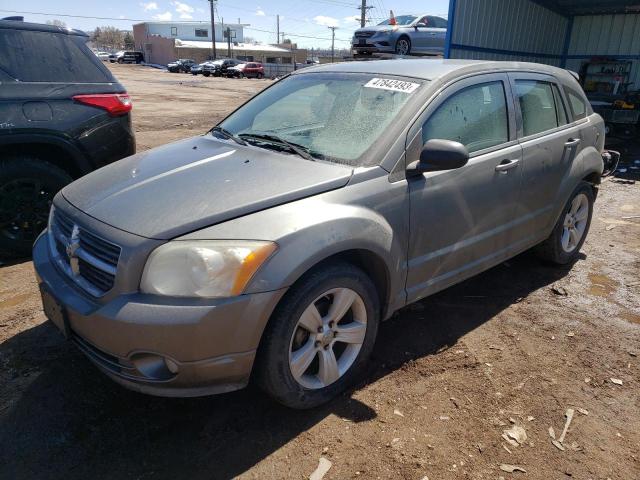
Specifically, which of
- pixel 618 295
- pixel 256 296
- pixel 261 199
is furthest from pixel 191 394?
pixel 618 295

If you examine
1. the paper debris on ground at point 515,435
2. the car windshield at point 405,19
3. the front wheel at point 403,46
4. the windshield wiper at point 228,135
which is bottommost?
the paper debris on ground at point 515,435

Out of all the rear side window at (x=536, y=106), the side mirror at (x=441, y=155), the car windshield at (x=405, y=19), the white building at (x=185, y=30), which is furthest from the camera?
the white building at (x=185, y=30)

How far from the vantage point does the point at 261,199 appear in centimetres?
235

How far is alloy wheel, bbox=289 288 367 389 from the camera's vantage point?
2.43 m

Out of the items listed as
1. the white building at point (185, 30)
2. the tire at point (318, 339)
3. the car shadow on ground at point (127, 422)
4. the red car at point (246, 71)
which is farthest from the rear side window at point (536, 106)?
the white building at point (185, 30)

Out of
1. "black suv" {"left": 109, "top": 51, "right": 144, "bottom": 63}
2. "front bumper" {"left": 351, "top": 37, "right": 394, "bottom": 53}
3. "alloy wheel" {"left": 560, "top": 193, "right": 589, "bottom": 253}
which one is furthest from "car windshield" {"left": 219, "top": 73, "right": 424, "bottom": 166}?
"black suv" {"left": 109, "top": 51, "right": 144, "bottom": 63}

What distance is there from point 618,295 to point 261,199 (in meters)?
3.25

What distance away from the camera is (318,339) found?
250 cm

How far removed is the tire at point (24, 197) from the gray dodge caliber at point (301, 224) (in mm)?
1545

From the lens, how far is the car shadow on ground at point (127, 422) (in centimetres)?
221

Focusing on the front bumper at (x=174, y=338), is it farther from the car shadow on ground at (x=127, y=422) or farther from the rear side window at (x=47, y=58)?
the rear side window at (x=47, y=58)

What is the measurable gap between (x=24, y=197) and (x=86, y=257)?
7.95 ft

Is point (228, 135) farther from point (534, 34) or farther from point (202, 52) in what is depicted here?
point (202, 52)

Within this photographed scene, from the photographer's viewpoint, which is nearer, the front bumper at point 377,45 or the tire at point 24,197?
the tire at point 24,197
